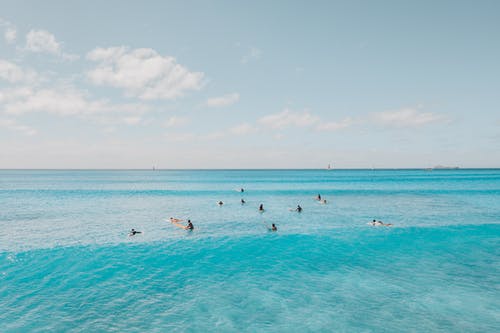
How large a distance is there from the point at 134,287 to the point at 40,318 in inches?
216

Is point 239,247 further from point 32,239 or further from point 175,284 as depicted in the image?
point 32,239

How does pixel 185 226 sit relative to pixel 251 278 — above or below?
above

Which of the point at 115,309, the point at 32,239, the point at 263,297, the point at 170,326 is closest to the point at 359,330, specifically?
the point at 263,297

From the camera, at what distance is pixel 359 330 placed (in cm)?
1473

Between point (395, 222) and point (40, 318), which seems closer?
point (40, 318)

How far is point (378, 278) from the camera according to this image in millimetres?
21297

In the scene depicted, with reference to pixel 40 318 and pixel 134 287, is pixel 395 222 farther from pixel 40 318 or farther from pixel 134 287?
pixel 40 318

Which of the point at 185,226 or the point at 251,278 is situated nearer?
the point at 251,278

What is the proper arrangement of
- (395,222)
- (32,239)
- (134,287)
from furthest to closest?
(395,222)
(32,239)
(134,287)

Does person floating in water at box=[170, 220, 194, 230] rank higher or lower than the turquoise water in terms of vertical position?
higher

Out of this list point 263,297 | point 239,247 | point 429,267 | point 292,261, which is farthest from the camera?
point 239,247

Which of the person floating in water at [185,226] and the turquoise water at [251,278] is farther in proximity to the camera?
the person floating in water at [185,226]

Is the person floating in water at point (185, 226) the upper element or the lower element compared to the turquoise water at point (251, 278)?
upper

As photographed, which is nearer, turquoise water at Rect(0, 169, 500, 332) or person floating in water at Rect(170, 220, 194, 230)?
Result: turquoise water at Rect(0, 169, 500, 332)
